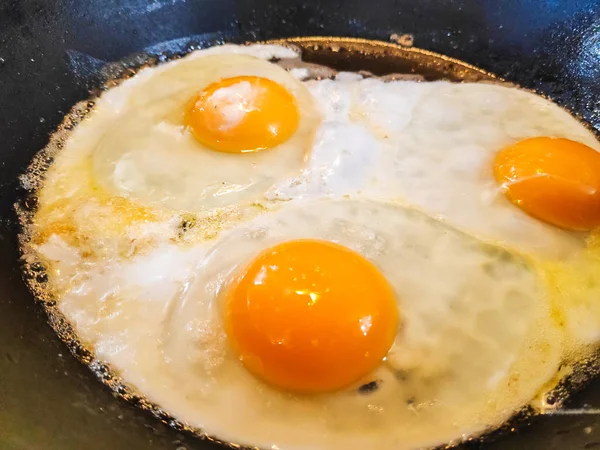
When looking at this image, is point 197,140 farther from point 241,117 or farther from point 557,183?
point 557,183

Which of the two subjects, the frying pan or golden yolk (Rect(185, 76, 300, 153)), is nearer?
the frying pan

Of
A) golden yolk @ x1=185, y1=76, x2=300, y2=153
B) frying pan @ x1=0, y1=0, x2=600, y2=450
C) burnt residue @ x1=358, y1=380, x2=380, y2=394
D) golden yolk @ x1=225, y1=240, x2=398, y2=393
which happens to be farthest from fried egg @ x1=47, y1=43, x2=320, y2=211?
burnt residue @ x1=358, y1=380, x2=380, y2=394

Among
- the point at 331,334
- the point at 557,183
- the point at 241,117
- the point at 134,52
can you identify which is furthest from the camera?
the point at 134,52

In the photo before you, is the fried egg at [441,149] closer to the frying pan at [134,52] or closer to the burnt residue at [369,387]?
the frying pan at [134,52]

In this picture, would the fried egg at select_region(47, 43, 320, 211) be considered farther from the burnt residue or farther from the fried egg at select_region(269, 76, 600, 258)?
the burnt residue

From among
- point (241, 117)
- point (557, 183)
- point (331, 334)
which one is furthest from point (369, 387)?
point (241, 117)
